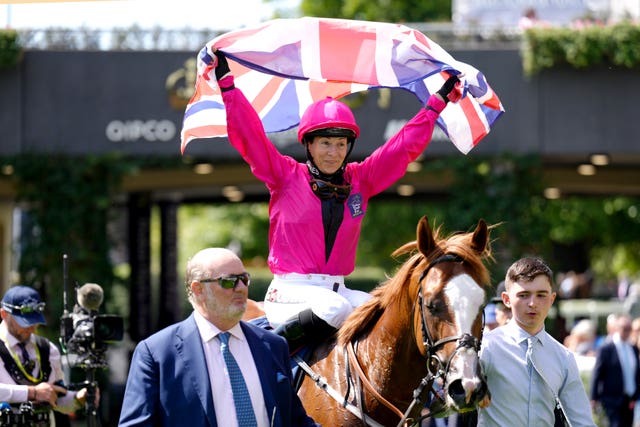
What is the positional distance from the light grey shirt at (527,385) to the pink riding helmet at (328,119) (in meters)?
1.47

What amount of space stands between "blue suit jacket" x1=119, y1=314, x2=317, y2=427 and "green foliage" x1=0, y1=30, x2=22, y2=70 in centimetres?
1101

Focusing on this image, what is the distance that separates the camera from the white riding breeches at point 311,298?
224 inches

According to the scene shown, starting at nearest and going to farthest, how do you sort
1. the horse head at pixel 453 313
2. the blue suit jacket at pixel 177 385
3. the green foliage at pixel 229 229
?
the blue suit jacket at pixel 177 385 < the horse head at pixel 453 313 < the green foliage at pixel 229 229

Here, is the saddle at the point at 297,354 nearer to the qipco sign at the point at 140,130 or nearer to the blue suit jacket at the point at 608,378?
the blue suit jacket at the point at 608,378

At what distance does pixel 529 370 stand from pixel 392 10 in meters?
25.2

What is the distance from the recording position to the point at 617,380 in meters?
12.2

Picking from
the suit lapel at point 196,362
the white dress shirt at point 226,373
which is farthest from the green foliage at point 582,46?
the suit lapel at point 196,362

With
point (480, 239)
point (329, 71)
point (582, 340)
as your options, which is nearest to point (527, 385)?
point (480, 239)

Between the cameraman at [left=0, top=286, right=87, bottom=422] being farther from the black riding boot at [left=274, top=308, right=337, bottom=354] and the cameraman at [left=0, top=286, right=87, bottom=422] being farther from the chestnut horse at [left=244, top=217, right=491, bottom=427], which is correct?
the chestnut horse at [left=244, top=217, right=491, bottom=427]

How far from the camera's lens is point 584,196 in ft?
78.8

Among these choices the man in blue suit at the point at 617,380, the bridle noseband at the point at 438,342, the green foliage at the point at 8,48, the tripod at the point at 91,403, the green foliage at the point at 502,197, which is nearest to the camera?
the bridle noseband at the point at 438,342

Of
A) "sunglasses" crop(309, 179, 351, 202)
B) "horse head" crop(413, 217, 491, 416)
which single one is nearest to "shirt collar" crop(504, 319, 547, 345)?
"horse head" crop(413, 217, 491, 416)

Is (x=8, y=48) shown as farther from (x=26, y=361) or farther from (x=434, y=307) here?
(x=434, y=307)

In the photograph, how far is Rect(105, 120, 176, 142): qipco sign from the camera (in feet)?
49.7
